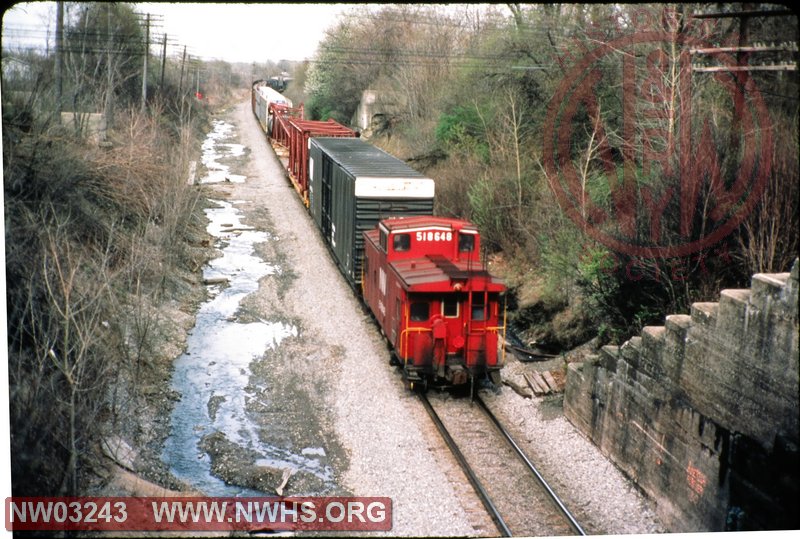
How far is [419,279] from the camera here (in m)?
14.5

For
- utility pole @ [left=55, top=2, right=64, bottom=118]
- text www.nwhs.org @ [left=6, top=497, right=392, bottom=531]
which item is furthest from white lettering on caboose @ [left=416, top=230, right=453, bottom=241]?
utility pole @ [left=55, top=2, right=64, bottom=118]

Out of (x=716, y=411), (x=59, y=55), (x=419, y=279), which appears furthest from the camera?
(x=59, y=55)

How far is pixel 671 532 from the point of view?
1098 cm

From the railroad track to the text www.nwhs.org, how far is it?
5.41 feet

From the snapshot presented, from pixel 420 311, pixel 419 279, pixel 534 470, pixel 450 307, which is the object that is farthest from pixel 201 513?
pixel 450 307

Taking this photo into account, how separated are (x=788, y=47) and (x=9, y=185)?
1272cm

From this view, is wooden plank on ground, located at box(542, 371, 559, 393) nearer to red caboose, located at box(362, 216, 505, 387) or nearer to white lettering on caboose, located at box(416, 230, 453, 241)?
red caboose, located at box(362, 216, 505, 387)

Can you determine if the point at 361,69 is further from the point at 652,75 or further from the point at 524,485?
the point at 524,485

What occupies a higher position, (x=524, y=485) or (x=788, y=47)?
(x=788, y=47)

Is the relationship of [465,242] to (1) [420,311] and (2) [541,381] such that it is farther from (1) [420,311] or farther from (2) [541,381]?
(2) [541,381]

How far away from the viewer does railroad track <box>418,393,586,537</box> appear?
436 inches

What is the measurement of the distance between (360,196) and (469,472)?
Answer: 29.2 feet

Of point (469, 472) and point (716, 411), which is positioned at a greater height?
point (716, 411)

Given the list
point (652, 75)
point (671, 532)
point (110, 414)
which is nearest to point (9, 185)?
point (110, 414)
